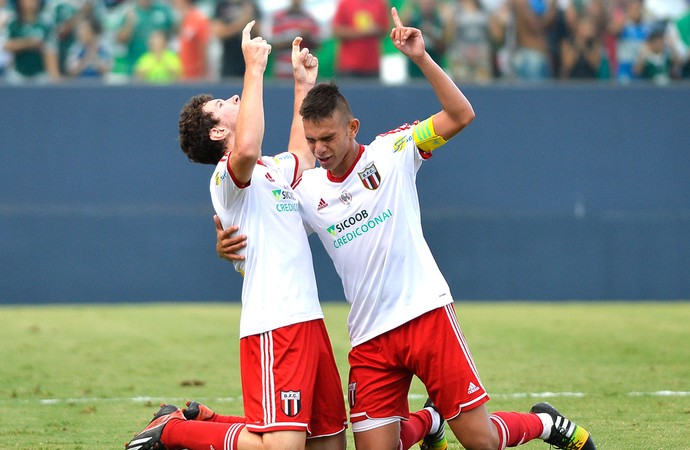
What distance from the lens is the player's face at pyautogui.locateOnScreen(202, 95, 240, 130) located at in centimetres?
545

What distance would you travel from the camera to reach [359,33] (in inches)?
546

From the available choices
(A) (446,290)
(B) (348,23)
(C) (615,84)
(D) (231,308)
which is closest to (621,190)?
(C) (615,84)

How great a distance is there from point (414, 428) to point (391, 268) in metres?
0.90

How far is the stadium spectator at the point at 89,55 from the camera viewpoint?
13586 millimetres

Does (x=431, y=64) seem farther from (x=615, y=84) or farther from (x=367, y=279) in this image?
(x=615, y=84)

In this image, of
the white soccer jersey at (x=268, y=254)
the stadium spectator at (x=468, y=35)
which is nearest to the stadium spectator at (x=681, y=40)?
the stadium spectator at (x=468, y=35)

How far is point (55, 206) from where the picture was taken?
1409 cm

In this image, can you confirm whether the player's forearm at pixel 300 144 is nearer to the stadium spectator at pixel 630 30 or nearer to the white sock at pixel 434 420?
the white sock at pixel 434 420

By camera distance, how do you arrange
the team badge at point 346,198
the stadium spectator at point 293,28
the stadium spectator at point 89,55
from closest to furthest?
the team badge at point 346,198
the stadium spectator at point 293,28
the stadium spectator at point 89,55

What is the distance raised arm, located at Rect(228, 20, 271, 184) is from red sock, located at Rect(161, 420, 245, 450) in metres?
1.22

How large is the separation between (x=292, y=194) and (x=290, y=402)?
3.32 feet

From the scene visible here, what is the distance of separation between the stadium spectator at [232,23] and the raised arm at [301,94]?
7561 mm

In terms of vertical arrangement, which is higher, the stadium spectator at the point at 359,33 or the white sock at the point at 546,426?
the stadium spectator at the point at 359,33

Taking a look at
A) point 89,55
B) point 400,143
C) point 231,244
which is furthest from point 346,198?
point 89,55
